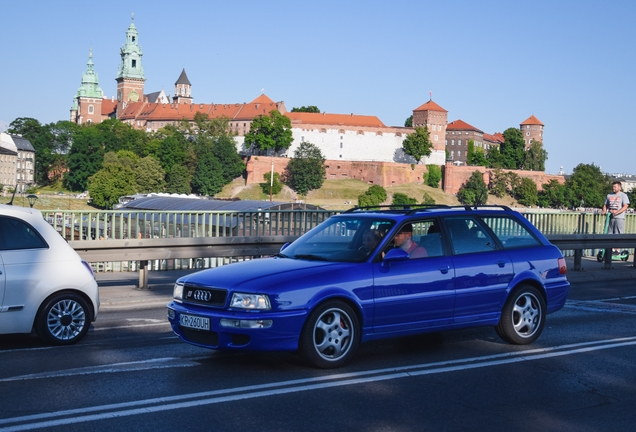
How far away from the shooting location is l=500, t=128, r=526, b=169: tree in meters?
194

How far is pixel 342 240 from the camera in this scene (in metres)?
8.84

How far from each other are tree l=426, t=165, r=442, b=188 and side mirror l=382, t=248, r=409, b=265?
16446 cm

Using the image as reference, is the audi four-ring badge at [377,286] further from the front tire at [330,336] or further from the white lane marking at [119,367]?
the white lane marking at [119,367]

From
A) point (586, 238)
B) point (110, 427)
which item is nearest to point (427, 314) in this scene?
point (110, 427)

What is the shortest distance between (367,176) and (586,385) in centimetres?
16152

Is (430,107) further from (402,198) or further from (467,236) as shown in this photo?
(467,236)

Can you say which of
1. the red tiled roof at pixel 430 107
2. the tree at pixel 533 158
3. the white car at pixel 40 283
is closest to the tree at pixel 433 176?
the red tiled roof at pixel 430 107

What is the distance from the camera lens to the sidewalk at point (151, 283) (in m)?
13.0

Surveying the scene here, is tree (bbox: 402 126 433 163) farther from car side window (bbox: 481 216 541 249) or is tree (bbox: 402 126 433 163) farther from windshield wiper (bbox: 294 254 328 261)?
windshield wiper (bbox: 294 254 328 261)

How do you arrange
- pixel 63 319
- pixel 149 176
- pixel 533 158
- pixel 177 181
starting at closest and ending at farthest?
pixel 63 319, pixel 149 176, pixel 177 181, pixel 533 158

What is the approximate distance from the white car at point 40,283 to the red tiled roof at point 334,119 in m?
173

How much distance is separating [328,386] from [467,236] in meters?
2.76

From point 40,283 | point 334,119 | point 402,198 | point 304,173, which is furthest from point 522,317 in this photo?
Answer: point 334,119

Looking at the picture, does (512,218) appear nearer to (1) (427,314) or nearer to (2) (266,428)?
(1) (427,314)
